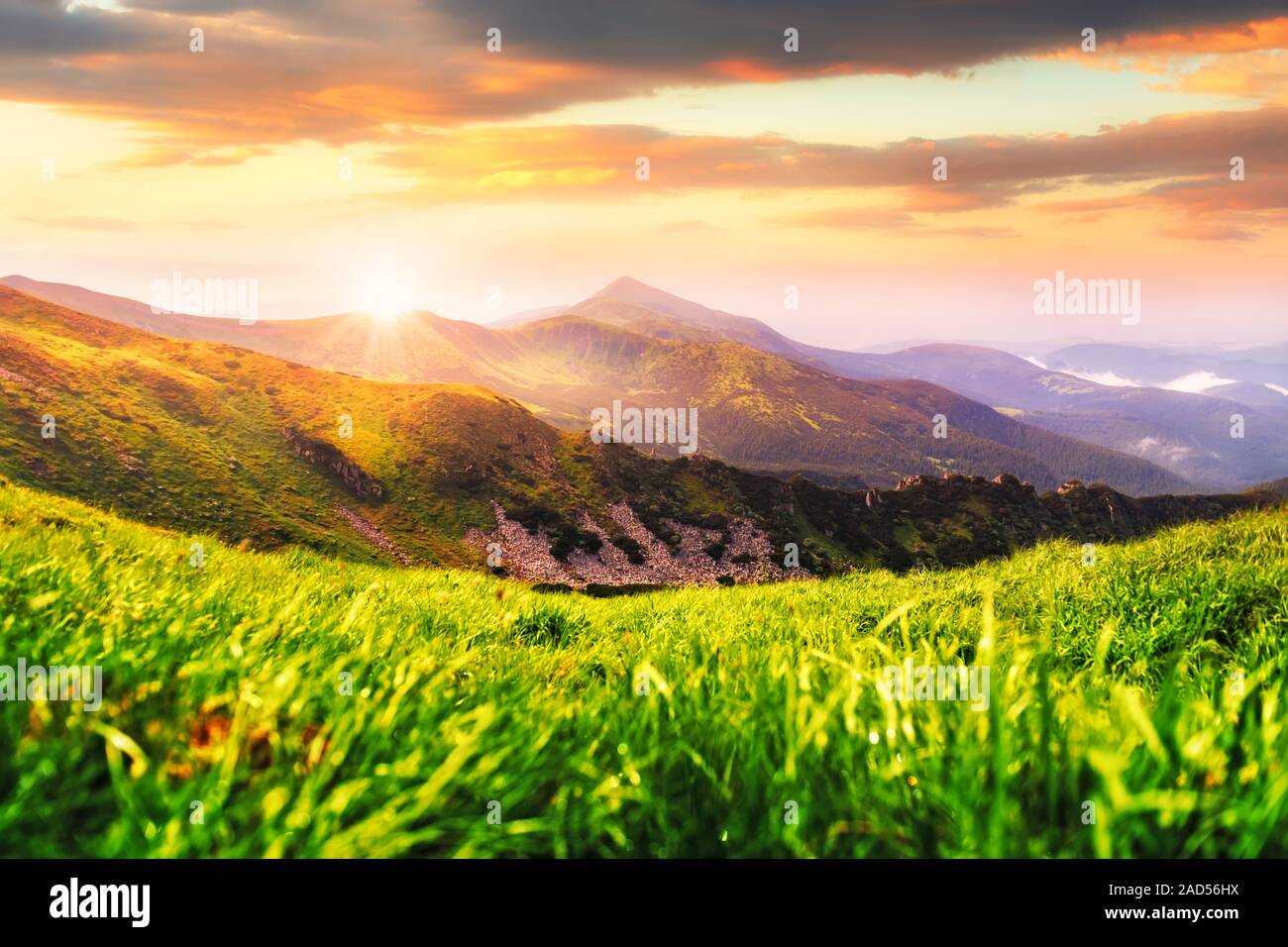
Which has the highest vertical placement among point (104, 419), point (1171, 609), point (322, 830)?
point (104, 419)

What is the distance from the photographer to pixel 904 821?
226 cm

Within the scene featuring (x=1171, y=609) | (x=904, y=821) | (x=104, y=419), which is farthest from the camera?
(x=104, y=419)

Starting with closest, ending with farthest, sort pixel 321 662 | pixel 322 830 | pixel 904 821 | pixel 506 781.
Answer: pixel 322 830 → pixel 904 821 → pixel 506 781 → pixel 321 662

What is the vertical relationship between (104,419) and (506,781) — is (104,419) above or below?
above

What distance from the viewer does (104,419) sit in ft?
568

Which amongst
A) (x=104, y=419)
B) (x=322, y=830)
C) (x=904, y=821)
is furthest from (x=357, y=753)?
(x=104, y=419)

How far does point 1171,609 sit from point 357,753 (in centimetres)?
621

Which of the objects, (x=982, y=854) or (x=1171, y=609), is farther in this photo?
(x=1171, y=609)

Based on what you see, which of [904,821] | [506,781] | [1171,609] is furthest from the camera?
[1171,609]
